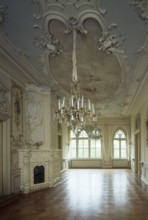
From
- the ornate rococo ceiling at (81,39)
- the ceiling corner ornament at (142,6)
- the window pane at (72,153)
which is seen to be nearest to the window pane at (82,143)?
the window pane at (72,153)

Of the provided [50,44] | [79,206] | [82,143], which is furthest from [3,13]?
[82,143]

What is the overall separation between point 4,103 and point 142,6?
180 inches

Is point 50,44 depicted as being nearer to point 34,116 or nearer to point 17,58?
point 17,58

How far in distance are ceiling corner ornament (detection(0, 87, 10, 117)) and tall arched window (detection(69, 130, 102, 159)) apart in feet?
43.4

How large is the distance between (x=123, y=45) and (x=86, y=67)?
1.79 metres

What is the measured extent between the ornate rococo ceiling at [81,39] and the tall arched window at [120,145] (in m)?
Answer: 11.5

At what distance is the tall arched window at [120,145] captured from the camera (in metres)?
20.1

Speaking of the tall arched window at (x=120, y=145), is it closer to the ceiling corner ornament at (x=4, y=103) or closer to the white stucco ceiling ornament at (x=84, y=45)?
the white stucco ceiling ornament at (x=84, y=45)

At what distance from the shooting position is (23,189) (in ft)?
27.9

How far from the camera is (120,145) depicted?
20188mm

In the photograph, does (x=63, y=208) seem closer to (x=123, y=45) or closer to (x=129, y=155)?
(x=123, y=45)

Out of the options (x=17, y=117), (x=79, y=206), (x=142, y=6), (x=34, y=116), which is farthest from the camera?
(x=34, y=116)

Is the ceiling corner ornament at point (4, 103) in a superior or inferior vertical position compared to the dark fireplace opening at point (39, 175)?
superior

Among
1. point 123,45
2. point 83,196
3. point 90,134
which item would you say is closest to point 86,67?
point 123,45
